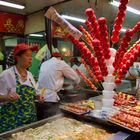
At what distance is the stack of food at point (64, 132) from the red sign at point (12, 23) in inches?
190

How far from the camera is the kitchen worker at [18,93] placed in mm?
2217

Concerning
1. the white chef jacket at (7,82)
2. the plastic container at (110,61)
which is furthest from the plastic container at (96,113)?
the white chef jacket at (7,82)

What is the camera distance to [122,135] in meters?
1.59

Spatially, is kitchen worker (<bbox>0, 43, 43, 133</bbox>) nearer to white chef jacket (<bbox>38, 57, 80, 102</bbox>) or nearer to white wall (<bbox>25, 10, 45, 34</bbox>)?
white chef jacket (<bbox>38, 57, 80, 102</bbox>)

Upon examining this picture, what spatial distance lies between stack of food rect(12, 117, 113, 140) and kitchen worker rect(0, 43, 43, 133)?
436 millimetres

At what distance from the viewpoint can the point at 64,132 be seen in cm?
180

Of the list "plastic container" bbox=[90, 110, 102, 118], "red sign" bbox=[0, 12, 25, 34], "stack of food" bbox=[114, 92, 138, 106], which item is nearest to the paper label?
"plastic container" bbox=[90, 110, 102, 118]

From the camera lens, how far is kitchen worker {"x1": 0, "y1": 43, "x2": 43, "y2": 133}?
2217 millimetres

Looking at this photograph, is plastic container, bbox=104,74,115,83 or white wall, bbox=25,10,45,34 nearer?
plastic container, bbox=104,74,115,83

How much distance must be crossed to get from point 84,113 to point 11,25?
505cm

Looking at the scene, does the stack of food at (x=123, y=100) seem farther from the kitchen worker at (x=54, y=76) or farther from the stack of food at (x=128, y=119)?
the kitchen worker at (x=54, y=76)

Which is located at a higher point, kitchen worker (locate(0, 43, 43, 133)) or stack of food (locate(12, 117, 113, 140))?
kitchen worker (locate(0, 43, 43, 133))

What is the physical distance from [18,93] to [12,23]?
15.0 feet

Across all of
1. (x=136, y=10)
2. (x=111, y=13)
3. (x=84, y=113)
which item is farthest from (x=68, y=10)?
(x=84, y=113)
